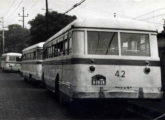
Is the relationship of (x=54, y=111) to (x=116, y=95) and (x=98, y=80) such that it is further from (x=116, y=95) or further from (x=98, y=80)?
(x=116, y=95)

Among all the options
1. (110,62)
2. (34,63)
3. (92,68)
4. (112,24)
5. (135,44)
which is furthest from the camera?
(34,63)

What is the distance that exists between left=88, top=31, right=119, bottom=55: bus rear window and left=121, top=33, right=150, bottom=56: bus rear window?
0.78ft

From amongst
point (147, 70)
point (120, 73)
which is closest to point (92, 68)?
point (120, 73)

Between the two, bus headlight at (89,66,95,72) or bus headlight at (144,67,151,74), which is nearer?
bus headlight at (89,66,95,72)

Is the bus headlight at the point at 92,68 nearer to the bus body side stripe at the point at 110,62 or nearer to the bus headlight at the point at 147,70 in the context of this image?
the bus body side stripe at the point at 110,62

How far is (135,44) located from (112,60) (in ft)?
2.83

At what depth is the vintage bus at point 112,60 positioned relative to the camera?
10.7m

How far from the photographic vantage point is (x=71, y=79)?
1111cm

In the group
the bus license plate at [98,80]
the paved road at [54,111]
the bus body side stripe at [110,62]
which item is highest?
the bus body side stripe at [110,62]

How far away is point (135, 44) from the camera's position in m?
11.3

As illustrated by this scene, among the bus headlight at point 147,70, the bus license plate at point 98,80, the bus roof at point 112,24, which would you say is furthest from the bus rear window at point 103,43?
the bus headlight at point 147,70

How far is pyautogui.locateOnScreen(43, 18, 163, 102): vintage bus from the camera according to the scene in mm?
10734

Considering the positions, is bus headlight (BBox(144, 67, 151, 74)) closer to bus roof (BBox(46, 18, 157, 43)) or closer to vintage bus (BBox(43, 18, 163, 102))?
vintage bus (BBox(43, 18, 163, 102))

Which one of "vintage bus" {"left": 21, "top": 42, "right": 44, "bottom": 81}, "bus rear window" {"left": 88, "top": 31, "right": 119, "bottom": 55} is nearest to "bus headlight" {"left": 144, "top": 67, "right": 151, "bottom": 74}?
"bus rear window" {"left": 88, "top": 31, "right": 119, "bottom": 55}
